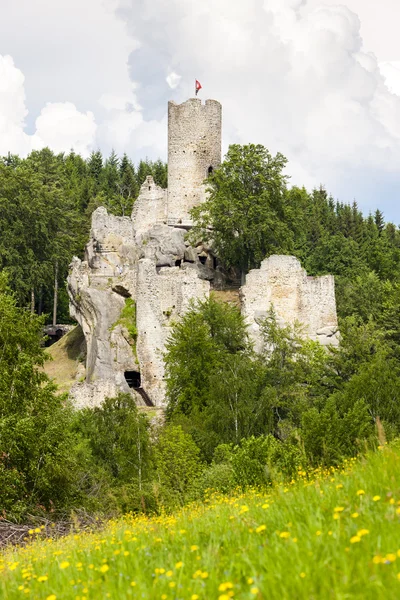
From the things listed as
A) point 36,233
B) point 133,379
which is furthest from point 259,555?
point 36,233

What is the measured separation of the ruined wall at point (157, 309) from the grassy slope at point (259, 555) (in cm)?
2613

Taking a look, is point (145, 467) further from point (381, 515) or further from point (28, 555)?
point (381, 515)

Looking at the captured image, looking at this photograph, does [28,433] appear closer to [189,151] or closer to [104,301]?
[104,301]

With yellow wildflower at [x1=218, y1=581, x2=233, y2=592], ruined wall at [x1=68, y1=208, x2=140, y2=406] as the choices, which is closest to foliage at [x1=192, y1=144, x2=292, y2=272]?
ruined wall at [x1=68, y1=208, x2=140, y2=406]

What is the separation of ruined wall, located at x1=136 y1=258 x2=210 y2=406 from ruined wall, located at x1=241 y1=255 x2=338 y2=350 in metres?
2.54

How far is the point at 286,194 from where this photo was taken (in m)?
41.8

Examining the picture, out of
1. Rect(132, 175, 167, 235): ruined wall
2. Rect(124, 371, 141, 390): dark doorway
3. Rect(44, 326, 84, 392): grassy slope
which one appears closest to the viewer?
Rect(124, 371, 141, 390): dark doorway

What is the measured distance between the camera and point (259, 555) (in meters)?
4.49

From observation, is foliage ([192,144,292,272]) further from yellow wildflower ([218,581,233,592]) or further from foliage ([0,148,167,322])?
yellow wildflower ([218,581,233,592])

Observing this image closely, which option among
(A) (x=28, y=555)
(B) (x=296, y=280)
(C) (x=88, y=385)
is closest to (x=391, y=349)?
(B) (x=296, y=280)

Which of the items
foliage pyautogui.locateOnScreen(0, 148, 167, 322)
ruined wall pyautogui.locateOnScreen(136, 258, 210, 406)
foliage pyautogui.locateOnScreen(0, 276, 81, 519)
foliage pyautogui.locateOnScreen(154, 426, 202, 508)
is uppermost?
foliage pyautogui.locateOnScreen(0, 148, 167, 322)

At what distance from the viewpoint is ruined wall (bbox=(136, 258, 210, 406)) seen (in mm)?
32656

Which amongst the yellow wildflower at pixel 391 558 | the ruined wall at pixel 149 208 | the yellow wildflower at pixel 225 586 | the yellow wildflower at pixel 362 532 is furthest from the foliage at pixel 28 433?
the ruined wall at pixel 149 208

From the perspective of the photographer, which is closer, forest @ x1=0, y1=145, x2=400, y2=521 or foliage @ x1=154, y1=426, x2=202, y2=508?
forest @ x1=0, y1=145, x2=400, y2=521
